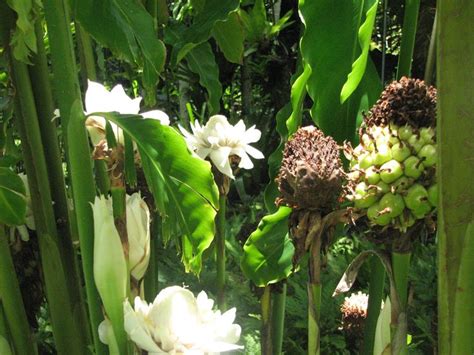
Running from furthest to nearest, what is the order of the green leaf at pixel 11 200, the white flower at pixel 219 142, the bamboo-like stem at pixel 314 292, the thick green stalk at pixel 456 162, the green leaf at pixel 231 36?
the green leaf at pixel 231 36 < the white flower at pixel 219 142 < the green leaf at pixel 11 200 < the bamboo-like stem at pixel 314 292 < the thick green stalk at pixel 456 162

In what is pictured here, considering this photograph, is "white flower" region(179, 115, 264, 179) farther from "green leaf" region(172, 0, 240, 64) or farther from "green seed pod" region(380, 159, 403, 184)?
"green seed pod" region(380, 159, 403, 184)

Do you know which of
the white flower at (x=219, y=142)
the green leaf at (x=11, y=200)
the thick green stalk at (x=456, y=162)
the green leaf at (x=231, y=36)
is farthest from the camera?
the green leaf at (x=231, y=36)

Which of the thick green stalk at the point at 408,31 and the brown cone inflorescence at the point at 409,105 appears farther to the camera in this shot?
the thick green stalk at the point at 408,31

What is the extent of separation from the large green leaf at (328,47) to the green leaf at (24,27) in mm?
280

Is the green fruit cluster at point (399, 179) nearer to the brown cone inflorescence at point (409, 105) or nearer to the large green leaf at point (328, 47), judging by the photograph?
the brown cone inflorescence at point (409, 105)

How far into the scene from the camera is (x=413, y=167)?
48 cm

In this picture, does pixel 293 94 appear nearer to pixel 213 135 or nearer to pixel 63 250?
pixel 213 135

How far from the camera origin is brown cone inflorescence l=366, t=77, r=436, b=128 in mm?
490

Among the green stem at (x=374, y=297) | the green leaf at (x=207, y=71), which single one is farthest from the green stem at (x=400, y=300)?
the green leaf at (x=207, y=71)

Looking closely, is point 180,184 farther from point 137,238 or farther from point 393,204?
point 393,204

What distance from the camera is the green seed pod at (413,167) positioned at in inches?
18.7

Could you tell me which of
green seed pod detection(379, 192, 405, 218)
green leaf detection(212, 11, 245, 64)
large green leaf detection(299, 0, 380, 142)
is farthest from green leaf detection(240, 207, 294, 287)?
green leaf detection(212, 11, 245, 64)

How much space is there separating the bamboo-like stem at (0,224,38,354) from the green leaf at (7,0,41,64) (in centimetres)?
19

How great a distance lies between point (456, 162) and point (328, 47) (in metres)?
0.25
